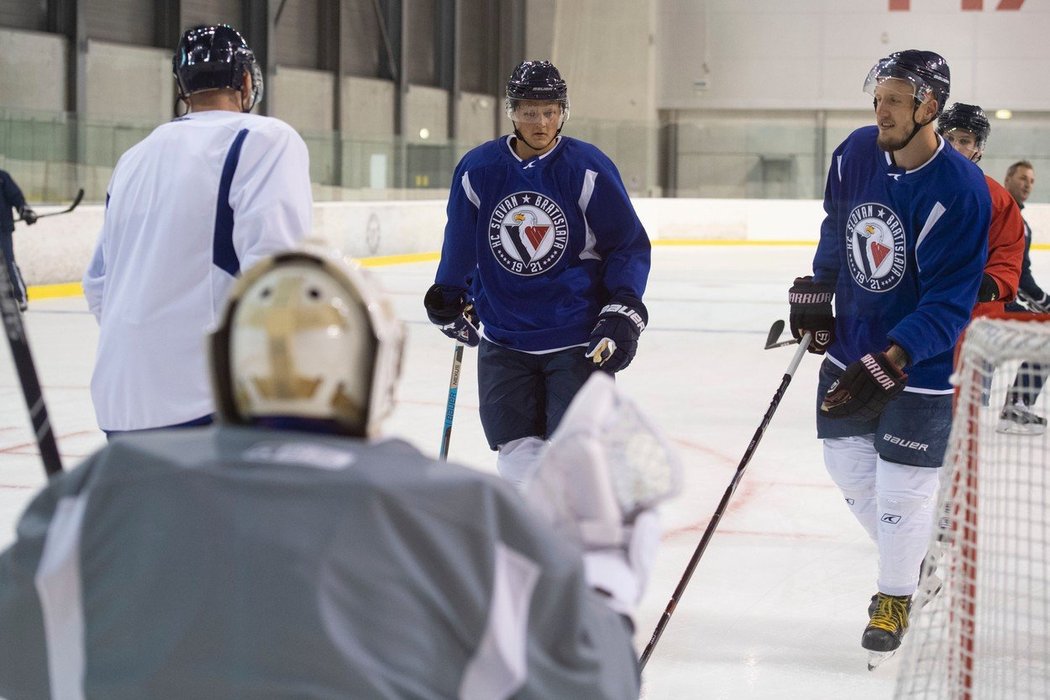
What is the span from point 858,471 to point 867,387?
0.34 m

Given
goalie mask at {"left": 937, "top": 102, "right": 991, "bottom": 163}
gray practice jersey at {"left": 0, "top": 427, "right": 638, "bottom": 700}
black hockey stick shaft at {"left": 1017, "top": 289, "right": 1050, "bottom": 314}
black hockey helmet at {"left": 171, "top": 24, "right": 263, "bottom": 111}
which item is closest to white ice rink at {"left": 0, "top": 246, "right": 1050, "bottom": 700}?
black hockey stick shaft at {"left": 1017, "top": 289, "right": 1050, "bottom": 314}

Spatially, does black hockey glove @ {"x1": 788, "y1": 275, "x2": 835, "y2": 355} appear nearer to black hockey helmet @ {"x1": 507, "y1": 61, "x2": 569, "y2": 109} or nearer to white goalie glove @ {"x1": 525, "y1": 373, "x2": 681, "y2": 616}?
black hockey helmet @ {"x1": 507, "y1": 61, "x2": 569, "y2": 109}

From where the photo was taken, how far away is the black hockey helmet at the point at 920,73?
2.64 m

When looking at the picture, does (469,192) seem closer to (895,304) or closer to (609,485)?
(895,304)

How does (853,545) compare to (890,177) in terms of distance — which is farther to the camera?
(853,545)

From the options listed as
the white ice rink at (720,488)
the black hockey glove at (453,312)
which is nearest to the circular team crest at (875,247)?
the white ice rink at (720,488)

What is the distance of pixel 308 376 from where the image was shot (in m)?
0.98

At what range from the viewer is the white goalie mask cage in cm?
110

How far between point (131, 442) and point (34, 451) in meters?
3.74

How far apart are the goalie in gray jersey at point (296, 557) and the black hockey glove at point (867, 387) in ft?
5.37

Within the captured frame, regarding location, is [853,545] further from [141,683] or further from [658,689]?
[141,683]

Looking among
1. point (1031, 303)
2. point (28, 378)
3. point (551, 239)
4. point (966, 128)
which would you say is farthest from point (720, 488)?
point (28, 378)

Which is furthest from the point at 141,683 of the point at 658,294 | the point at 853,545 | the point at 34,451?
the point at 658,294

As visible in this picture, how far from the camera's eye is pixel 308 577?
2.99 feet
